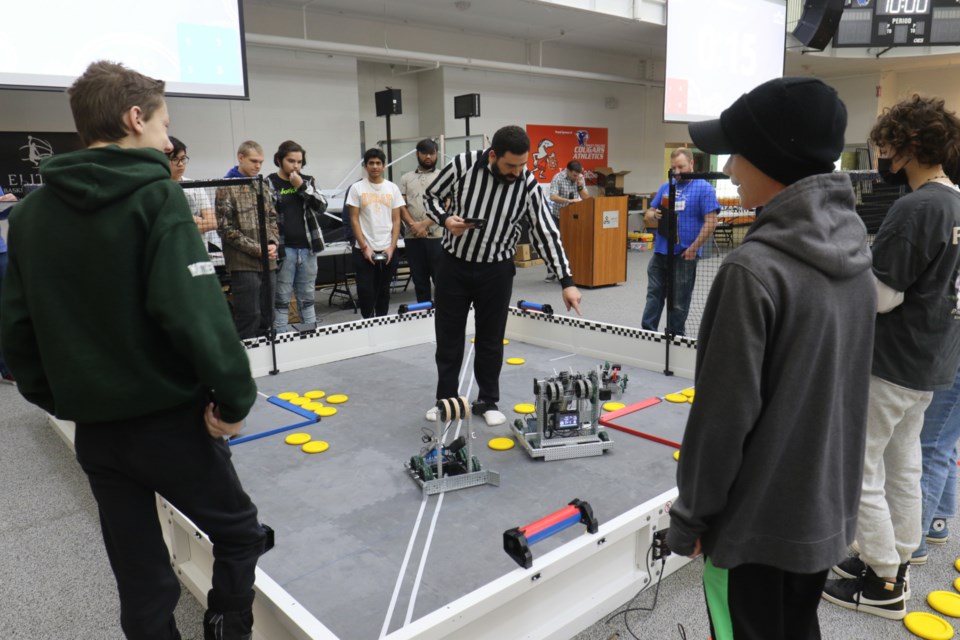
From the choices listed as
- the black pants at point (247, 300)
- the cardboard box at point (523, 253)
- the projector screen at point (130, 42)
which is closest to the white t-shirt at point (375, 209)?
the black pants at point (247, 300)

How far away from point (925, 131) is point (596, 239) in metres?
5.50

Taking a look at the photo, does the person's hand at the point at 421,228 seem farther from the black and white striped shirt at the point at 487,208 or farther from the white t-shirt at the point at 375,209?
the black and white striped shirt at the point at 487,208

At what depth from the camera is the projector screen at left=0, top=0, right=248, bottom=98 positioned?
15.3 feet

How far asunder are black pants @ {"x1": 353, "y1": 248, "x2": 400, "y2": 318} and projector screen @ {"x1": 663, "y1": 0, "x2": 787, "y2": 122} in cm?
435

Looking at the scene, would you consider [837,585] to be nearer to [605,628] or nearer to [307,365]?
[605,628]

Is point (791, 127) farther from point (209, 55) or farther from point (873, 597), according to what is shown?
point (209, 55)

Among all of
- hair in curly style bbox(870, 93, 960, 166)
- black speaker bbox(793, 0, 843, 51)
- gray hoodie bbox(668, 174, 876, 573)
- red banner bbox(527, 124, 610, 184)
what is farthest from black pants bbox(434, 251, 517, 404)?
black speaker bbox(793, 0, 843, 51)

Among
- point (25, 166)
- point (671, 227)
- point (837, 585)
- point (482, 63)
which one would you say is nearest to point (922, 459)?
point (837, 585)

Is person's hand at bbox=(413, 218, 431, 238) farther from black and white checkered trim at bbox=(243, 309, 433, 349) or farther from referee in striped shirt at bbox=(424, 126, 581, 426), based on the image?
referee in striped shirt at bbox=(424, 126, 581, 426)

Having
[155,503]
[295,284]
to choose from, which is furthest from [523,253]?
[155,503]

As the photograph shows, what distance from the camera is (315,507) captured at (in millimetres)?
2377

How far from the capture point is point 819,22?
28.4 ft

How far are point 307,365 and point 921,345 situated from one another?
10.8 feet

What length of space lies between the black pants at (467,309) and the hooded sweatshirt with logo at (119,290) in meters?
1.77
